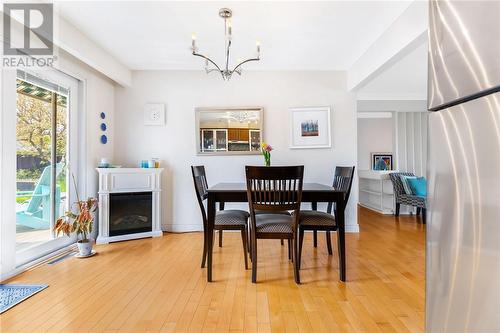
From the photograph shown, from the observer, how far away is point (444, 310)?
0.60 meters

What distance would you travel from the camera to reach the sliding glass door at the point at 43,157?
245 centimetres

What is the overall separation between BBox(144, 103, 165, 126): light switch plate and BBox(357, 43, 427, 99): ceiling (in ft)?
10.3

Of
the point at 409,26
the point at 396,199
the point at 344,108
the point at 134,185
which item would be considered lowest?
the point at 396,199

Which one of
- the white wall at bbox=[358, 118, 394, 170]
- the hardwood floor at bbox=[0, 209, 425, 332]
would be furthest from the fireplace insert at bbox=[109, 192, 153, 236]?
the white wall at bbox=[358, 118, 394, 170]

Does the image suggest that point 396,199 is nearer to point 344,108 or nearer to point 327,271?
point 344,108

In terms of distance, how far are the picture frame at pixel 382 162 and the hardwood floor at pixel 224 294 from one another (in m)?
3.23

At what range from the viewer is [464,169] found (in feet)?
1.81

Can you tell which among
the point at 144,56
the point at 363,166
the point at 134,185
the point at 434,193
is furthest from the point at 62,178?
the point at 363,166

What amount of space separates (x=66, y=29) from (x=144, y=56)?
0.96m

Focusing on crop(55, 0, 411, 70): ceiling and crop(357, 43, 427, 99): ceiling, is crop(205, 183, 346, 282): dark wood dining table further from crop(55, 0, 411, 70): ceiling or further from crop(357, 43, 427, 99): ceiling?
crop(357, 43, 427, 99): ceiling

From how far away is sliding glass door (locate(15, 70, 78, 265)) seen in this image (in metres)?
2.45

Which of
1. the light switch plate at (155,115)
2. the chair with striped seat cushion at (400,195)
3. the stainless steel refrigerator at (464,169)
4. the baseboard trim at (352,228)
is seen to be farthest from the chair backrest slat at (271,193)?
the chair with striped seat cushion at (400,195)

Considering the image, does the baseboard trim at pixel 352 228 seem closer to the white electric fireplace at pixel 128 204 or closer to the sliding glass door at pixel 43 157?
the white electric fireplace at pixel 128 204

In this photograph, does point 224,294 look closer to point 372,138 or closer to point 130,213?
point 130,213
